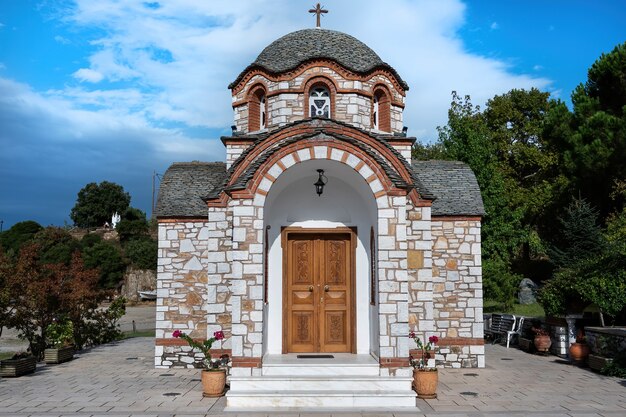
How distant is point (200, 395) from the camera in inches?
388

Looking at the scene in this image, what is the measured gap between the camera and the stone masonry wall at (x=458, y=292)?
1291 cm

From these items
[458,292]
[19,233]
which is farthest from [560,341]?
[19,233]

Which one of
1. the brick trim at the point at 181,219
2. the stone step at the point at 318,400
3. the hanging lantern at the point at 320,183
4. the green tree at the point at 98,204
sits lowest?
the stone step at the point at 318,400

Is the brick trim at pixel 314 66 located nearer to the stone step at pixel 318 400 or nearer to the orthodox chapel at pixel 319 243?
the orthodox chapel at pixel 319 243

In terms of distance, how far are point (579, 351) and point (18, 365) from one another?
13.4 m

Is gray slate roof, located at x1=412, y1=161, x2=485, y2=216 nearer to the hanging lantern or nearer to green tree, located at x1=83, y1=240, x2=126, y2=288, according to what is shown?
the hanging lantern

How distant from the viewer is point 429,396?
9.53 m

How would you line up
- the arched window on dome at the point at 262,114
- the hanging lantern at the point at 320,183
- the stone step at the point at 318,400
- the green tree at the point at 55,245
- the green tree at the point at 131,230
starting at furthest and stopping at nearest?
the green tree at the point at 131,230
the green tree at the point at 55,245
the arched window on dome at the point at 262,114
the hanging lantern at the point at 320,183
the stone step at the point at 318,400

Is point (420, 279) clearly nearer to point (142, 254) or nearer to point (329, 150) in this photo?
point (329, 150)

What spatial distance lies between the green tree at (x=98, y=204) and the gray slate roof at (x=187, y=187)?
57427mm

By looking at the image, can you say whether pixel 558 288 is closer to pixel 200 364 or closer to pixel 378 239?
pixel 378 239

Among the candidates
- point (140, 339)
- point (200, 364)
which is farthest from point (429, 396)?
point (140, 339)

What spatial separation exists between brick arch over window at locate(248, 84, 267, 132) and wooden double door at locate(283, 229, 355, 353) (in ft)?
12.6

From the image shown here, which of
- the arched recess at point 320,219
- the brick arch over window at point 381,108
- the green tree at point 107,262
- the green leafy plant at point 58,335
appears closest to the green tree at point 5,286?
the green leafy plant at point 58,335
